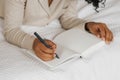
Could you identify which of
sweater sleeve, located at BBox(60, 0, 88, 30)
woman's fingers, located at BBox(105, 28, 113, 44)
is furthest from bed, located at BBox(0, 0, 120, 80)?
sweater sleeve, located at BBox(60, 0, 88, 30)

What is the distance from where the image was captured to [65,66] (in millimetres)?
988

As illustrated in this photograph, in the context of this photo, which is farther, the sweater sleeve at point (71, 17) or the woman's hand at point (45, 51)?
the sweater sleeve at point (71, 17)

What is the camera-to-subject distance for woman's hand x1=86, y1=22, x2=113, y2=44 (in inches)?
44.5

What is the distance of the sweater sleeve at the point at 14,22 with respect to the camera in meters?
1.13

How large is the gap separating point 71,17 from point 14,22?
0.33 meters

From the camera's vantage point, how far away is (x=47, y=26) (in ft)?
4.28

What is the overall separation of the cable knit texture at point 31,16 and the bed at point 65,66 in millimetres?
47

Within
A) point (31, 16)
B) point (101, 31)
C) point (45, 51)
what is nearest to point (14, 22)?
point (31, 16)

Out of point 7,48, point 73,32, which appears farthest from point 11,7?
point 73,32

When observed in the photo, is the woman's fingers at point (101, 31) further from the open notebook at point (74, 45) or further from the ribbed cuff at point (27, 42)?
the ribbed cuff at point (27, 42)

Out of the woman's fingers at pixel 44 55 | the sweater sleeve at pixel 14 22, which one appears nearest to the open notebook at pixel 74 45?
the woman's fingers at pixel 44 55

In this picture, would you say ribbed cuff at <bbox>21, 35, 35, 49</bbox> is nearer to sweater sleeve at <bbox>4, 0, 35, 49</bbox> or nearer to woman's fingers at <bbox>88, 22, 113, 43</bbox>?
sweater sleeve at <bbox>4, 0, 35, 49</bbox>

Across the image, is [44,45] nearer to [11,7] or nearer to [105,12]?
[11,7]

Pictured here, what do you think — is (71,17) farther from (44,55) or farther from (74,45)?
(44,55)
